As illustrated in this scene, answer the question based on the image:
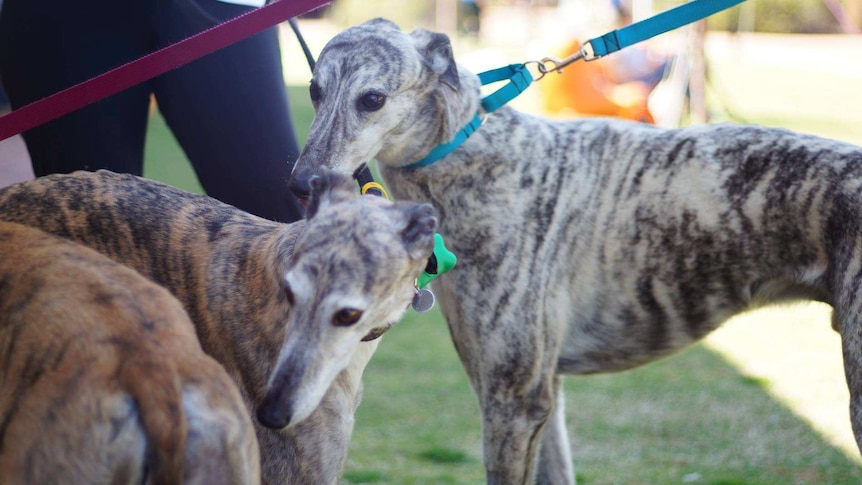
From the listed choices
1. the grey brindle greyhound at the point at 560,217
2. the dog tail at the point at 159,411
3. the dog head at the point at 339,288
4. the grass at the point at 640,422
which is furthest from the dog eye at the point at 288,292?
the grass at the point at 640,422

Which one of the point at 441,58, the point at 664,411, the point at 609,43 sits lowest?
the point at 664,411

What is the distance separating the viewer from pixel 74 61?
2635mm

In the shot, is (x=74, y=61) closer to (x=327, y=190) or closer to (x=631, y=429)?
(x=327, y=190)

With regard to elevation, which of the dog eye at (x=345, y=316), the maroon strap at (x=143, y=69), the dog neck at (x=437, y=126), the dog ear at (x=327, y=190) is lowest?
the dog eye at (x=345, y=316)

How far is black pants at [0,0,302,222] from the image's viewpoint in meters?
2.62

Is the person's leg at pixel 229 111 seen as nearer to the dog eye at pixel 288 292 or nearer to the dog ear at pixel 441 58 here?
the dog ear at pixel 441 58

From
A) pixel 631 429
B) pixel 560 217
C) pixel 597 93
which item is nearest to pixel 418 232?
pixel 560 217

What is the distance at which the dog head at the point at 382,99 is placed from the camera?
249cm

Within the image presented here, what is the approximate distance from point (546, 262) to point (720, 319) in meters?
0.55

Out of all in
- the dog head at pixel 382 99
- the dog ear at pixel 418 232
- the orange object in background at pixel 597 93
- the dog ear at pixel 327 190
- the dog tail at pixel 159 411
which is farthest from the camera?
the orange object in background at pixel 597 93

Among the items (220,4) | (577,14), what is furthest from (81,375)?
(577,14)

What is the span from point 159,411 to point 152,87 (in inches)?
56.2

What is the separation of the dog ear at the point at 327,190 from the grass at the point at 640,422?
165 centimetres

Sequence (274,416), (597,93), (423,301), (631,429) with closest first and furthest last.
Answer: (274,416)
(423,301)
(631,429)
(597,93)
